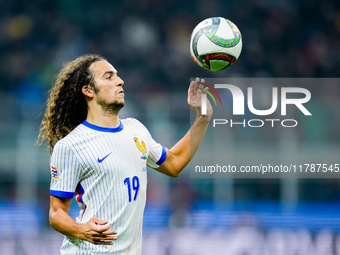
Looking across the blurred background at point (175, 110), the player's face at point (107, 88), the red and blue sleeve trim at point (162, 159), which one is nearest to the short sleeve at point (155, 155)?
the red and blue sleeve trim at point (162, 159)

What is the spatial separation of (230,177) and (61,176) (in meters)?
4.92

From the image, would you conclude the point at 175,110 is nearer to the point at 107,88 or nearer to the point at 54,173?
the point at 107,88

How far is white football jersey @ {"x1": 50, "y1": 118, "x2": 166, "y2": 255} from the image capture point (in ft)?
12.2

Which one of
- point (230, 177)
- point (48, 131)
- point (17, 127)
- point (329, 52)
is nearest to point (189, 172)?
point (230, 177)

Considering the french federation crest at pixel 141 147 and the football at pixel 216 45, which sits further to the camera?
the football at pixel 216 45

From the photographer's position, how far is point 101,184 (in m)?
3.77

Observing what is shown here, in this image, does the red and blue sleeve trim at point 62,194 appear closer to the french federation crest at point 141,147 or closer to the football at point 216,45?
the french federation crest at point 141,147

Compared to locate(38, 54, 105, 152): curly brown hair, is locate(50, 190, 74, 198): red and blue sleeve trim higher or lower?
lower

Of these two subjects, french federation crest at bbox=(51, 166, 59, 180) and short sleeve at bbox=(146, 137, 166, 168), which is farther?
short sleeve at bbox=(146, 137, 166, 168)

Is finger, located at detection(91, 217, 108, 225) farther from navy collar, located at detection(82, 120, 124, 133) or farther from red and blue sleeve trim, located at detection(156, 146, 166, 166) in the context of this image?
red and blue sleeve trim, located at detection(156, 146, 166, 166)

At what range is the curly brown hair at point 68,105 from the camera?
13.7ft

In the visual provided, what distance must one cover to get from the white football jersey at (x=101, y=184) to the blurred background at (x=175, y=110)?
3.72 metres

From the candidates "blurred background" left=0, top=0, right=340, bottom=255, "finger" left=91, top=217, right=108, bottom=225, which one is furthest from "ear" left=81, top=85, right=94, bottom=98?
"blurred background" left=0, top=0, right=340, bottom=255

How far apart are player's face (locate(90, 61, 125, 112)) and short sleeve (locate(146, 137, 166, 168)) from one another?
45 centimetres
